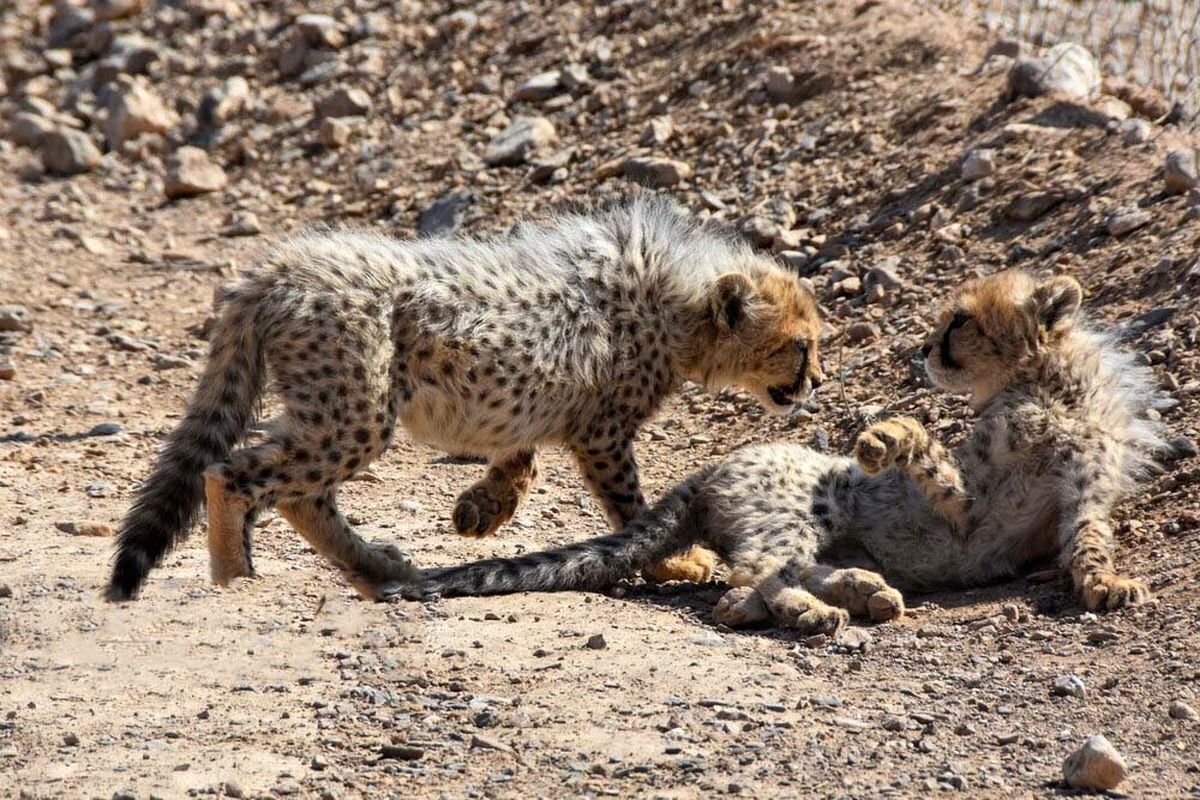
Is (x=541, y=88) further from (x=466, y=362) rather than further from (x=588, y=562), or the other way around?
(x=588, y=562)

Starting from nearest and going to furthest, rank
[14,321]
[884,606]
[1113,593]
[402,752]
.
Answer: [402,752] < [1113,593] < [884,606] < [14,321]

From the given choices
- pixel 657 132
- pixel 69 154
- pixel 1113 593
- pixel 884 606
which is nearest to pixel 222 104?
pixel 69 154

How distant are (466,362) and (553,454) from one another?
221 centimetres

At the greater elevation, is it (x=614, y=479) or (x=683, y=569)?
(x=614, y=479)

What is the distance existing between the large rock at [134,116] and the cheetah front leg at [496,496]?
6.69m

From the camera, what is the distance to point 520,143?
10.7 metres

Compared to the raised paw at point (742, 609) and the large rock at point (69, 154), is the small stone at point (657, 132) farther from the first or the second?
the raised paw at point (742, 609)

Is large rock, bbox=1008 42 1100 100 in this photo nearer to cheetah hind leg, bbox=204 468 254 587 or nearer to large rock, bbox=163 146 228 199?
cheetah hind leg, bbox=204 468 254 587

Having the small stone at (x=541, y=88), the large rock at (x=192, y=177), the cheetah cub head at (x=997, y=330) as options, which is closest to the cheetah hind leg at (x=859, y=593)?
the cheetah cub head at (x=997, y=330)

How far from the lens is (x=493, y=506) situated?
6.57 meters

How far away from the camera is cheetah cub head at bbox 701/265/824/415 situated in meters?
7.02

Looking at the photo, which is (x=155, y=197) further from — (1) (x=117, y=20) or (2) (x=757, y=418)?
(2) (x=757, y=418)

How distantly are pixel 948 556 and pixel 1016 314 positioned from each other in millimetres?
1014

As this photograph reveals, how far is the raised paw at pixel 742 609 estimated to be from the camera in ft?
18.4
